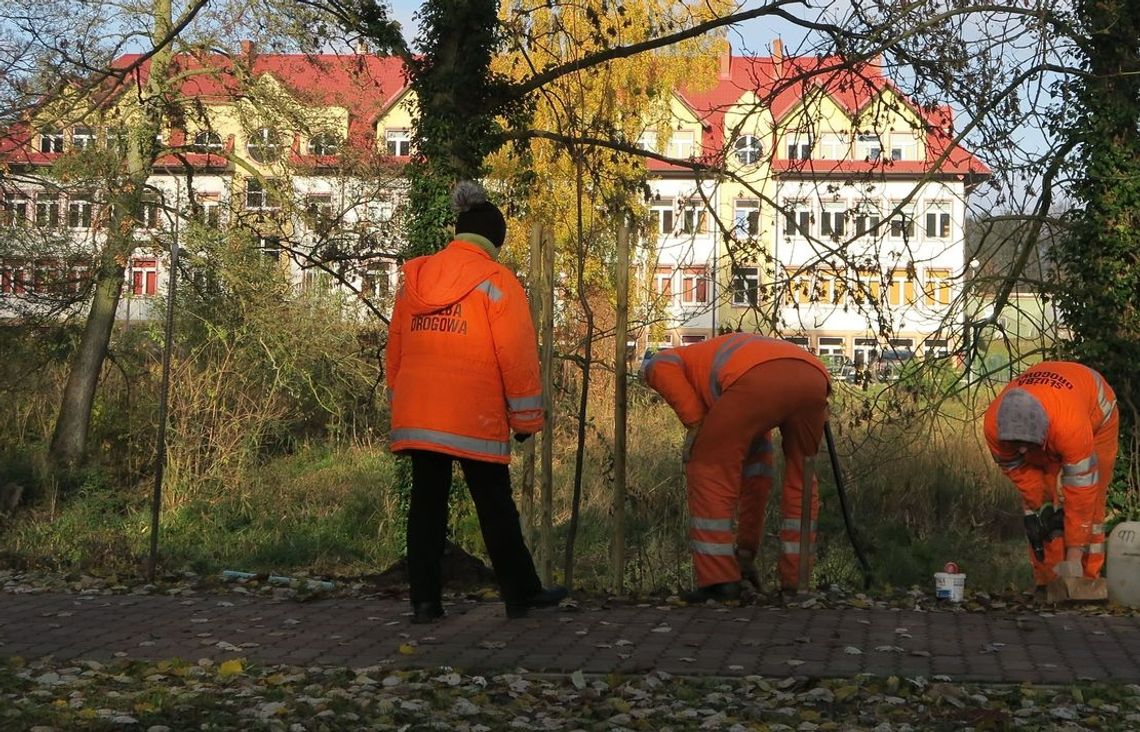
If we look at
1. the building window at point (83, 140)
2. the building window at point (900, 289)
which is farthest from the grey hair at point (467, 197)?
the building window at point (83, 140)

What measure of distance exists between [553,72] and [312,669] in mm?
5905

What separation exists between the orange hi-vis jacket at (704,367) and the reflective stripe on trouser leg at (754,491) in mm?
545

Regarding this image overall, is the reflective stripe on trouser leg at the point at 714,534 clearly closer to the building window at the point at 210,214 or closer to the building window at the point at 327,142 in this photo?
the building window at the point at 210,214

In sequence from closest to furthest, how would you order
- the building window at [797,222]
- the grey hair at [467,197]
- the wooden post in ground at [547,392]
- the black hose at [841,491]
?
1. the grey hair at [467,197]
2. the wooden post in ground at [547,392]
3. the black hose at [841,491]
4. the building window at [797,222]

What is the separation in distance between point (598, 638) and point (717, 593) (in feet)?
5.27

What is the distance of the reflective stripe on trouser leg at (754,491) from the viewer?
29.0 ft

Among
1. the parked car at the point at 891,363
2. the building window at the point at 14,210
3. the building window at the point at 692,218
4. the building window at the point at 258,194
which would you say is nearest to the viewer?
the building window at the point at 692,218

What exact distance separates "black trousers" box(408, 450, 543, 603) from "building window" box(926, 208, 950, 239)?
4935mm

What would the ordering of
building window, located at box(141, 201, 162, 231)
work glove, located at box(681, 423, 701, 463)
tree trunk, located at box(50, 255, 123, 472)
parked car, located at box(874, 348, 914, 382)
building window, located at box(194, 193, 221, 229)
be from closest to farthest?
work glove, located at box(681, 423, 701, 463) < parked car, located at box(874, 348, 914, 382) < building window, located at box(194, 193, 221, 229) < building window, located at box(141, 201, 162, 231) < tree trunk, located at box(50, 255, 123, 472)

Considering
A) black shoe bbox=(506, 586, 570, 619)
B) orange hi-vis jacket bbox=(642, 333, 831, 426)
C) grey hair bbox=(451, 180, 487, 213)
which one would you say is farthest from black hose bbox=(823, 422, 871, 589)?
grey hair bbox=(451, 180, 487, 213)

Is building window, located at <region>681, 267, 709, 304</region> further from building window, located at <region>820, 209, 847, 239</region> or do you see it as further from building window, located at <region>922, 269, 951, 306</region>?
building window, located at <region>922, 269, 951, 306</region>

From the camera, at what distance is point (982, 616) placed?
7652 mm

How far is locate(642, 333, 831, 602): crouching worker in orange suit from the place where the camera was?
8117 millimetres

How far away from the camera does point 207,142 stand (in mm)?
19453
